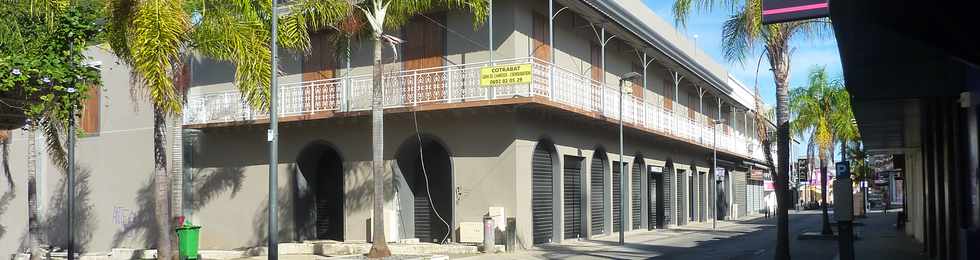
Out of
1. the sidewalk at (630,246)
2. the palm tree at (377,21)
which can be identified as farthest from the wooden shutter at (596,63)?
the palm tree at (377,21)

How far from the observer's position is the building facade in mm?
24047

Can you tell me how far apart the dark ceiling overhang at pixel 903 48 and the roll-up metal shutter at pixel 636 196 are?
1961 cm

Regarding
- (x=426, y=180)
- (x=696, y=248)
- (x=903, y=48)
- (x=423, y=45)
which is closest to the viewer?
(x=903, y=48)

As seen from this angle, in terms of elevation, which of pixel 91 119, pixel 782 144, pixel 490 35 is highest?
pixel 490 35

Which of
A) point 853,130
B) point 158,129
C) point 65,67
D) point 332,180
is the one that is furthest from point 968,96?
point 853,130

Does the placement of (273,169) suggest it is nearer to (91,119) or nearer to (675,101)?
(91,119)

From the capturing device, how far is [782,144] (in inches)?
720

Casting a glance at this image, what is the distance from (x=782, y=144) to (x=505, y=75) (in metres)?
6.95

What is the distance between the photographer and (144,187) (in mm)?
29609

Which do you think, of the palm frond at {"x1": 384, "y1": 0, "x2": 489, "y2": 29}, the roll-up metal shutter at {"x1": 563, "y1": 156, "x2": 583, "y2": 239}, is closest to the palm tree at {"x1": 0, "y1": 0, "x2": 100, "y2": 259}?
the palm frond at {"x1": 384, "y1": 0, "x2": 489, "y2": 29}

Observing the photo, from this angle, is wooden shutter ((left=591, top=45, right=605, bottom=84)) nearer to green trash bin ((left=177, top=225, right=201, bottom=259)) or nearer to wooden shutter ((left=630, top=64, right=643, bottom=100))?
wooden shutter ((left=630, top=64, right=643, bottom=100))

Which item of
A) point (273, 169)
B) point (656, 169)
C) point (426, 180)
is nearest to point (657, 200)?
point (656, 169)

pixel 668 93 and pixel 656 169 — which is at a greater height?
pixel 668 93

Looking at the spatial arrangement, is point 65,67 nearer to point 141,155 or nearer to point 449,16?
point 449,16
